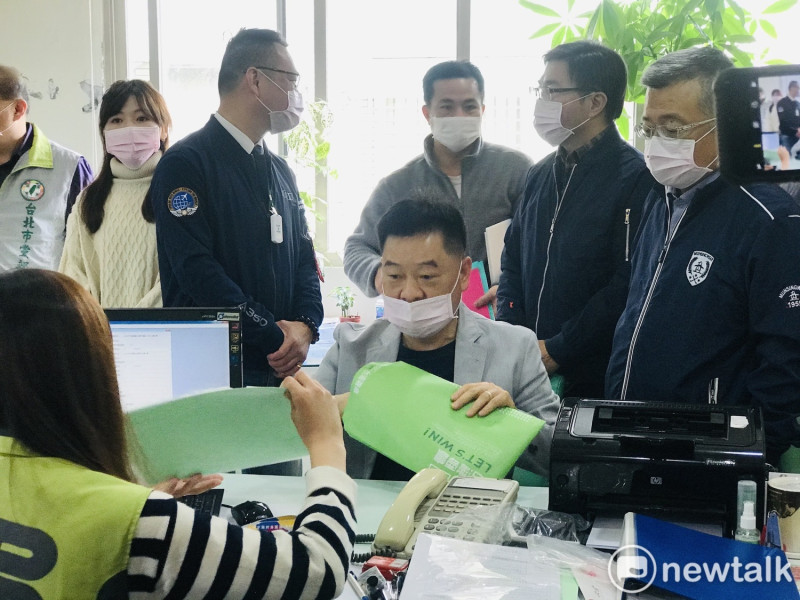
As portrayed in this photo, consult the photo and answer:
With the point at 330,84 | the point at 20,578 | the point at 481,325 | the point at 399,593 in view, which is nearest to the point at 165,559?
the point at 20,578

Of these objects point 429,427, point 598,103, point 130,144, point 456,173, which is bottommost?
point 429,427

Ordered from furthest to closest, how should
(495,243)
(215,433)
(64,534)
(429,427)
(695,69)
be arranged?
(495,243), (695,69), (429,427), (215,433), (64,534)

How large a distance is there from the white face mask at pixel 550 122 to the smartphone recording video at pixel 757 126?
1.79 meters

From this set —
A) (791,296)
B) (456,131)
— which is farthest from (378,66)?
(791,296)

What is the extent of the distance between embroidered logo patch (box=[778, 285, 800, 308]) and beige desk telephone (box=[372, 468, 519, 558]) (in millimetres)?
689

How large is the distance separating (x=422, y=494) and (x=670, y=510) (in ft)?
1.40

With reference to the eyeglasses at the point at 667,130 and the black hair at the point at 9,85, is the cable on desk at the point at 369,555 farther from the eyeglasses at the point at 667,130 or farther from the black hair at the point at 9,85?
the black hair at the point at 9,85

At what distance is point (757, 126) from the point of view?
761mm

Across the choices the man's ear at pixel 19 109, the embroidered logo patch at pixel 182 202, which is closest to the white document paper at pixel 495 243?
the embroidered logo patch at pixel 182 202

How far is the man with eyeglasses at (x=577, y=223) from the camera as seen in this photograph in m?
2.31

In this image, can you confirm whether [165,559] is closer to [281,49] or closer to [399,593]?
[399,593]

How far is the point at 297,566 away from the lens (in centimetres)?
98

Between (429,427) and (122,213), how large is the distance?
Answer: 1462 millimetres

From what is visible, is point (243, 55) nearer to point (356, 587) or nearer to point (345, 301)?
point (356, 587)
